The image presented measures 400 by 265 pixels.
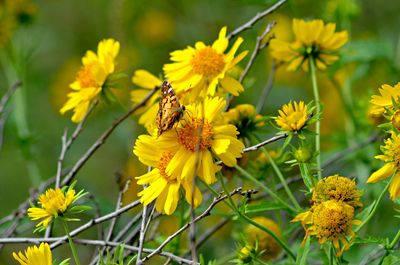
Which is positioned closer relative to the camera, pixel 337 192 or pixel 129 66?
pixel 337 192

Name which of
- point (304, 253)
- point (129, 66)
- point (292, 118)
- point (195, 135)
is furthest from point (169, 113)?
point (129, 66)

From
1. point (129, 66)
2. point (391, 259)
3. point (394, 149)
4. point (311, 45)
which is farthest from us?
point (129, 66)

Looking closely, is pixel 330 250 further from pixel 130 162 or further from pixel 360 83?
pixel 360 83

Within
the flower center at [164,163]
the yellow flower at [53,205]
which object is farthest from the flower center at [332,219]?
the yellow flower at [53,205]

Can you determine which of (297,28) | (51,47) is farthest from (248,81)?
(51,47)

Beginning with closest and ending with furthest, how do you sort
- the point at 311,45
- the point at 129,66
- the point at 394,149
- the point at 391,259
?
the point at 394,149 → the point at 391,259 → the point at 311,45 → the point at 129,66

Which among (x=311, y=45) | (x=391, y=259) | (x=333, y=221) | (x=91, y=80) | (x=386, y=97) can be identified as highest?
(x=91, y=80)

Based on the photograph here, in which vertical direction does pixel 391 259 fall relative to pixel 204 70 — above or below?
below

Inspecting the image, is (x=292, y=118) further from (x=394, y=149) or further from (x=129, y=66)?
(x=129, y=66)
